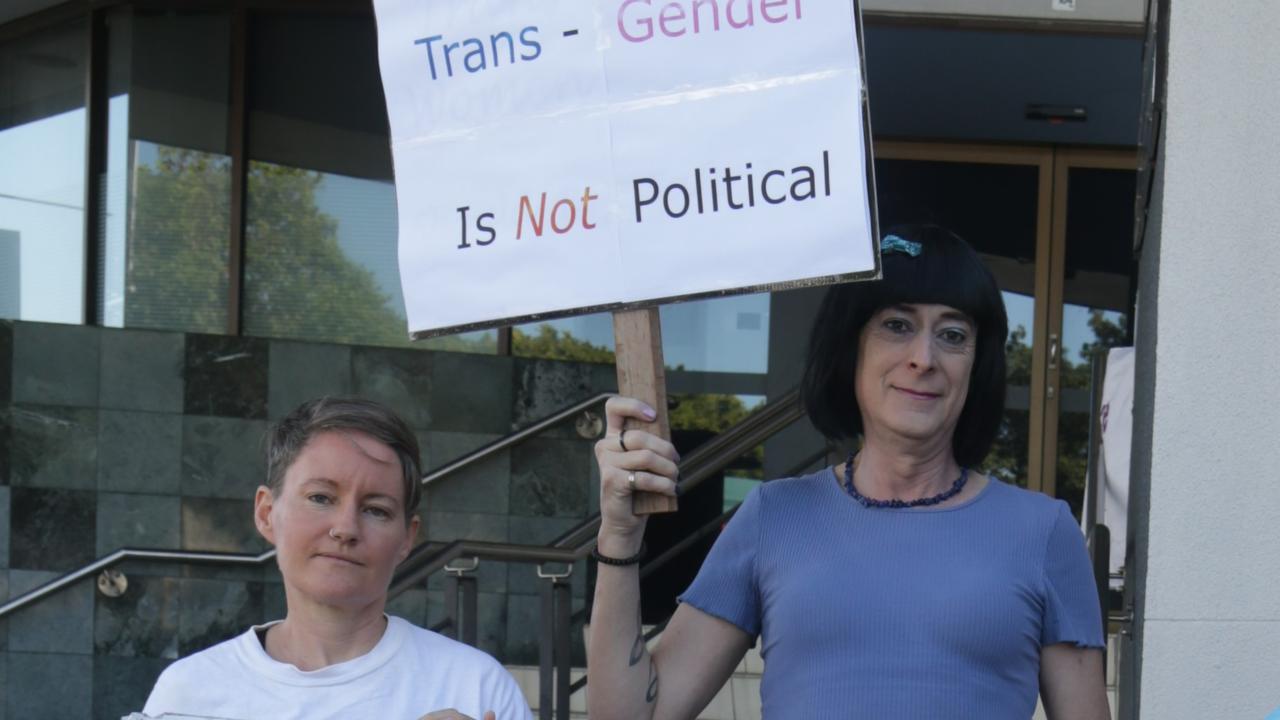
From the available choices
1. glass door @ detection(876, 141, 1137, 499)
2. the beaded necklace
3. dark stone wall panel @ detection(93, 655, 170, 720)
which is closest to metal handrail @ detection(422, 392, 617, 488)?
dark stone wall panel @ detection(93, 655, 170, 720)

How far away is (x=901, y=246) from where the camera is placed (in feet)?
7.14

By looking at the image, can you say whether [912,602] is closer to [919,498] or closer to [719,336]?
[919,498]

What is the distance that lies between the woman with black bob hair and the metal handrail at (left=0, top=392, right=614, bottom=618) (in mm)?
4228

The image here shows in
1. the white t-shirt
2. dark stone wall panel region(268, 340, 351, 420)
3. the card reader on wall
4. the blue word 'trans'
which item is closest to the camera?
the white t-shirt

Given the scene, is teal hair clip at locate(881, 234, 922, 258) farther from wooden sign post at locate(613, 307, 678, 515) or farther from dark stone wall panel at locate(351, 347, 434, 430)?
dark stone wall panel at locate(351, 347, 434, 430)

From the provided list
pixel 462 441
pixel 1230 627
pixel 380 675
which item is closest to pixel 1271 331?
pixel 1230 627

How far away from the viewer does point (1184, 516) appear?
2.88 meters

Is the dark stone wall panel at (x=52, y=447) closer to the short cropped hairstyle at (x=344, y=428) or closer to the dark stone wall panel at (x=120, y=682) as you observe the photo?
the dark stone wall panel at (x=120, y=682)

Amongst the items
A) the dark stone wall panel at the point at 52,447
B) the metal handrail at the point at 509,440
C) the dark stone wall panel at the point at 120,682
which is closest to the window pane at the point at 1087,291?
the metal handrail at the point at 509,440

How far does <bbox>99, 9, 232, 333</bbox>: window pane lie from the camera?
734cm

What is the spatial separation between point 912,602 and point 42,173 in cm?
641

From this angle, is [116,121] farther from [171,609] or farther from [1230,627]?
[1230,627]

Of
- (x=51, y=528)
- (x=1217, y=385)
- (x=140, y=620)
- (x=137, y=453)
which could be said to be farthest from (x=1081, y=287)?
(x=1217, y=385)

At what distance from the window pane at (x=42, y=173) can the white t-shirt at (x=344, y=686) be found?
18.8ft
